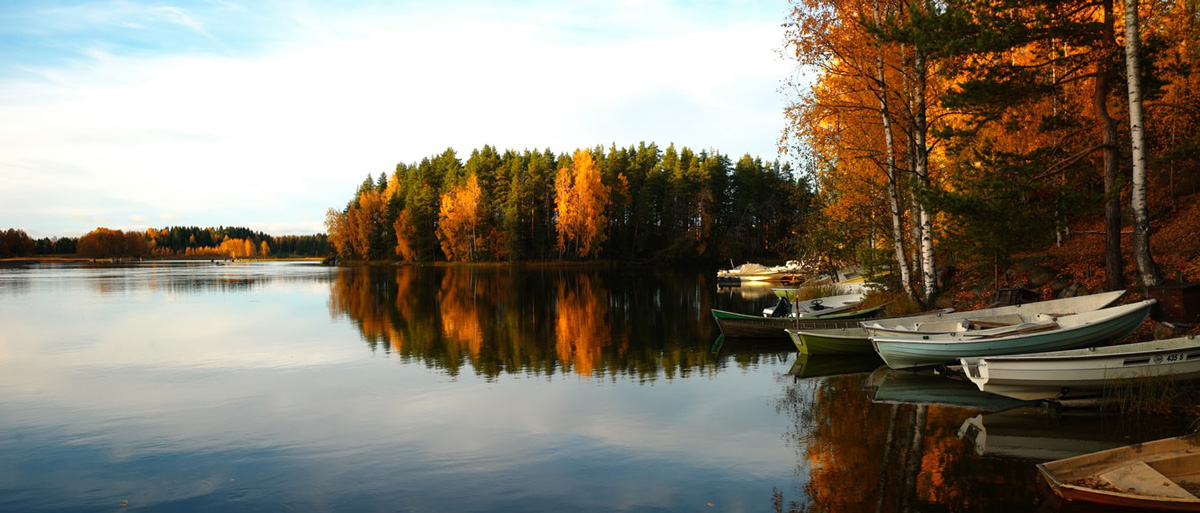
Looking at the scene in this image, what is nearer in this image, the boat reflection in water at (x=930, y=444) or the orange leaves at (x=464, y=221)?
the boat reflection in water at (x=930, y=444)

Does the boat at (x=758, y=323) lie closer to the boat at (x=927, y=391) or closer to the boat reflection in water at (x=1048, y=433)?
the boat at (x=927, y=391)

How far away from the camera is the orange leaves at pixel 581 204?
88125 millimetres

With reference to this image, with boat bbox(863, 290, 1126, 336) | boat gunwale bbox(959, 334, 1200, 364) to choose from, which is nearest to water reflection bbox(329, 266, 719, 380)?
boat bbox(863, 290, 1126, 336)

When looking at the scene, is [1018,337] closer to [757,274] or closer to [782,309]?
[782,309]

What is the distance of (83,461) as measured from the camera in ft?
35.2

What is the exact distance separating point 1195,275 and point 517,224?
7935 centimetres

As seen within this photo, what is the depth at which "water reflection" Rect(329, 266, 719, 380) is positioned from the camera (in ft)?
63.6

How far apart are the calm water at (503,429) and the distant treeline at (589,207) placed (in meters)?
67.4

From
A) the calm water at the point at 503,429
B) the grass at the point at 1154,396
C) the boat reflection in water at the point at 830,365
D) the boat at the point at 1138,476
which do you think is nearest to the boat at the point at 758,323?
the calm water at the point at 503,429

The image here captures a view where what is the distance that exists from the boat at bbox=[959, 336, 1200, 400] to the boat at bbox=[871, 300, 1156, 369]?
1.48m

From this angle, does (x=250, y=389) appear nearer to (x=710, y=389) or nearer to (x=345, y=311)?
(x=710, y=389)

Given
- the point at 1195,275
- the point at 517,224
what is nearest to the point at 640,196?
the point at 517,224

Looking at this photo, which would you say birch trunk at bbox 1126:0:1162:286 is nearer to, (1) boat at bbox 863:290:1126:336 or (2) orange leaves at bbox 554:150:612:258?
(1) boat at bbox 863:290:1126:336

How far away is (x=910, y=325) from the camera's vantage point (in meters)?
17.9
